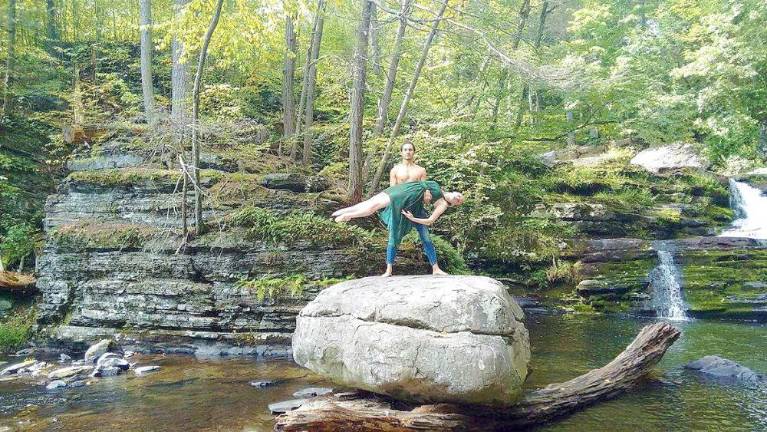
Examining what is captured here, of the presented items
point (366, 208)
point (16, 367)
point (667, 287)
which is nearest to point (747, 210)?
point (667, 287)

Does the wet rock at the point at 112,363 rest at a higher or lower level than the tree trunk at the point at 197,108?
lower

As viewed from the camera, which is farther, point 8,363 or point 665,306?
point 665,306

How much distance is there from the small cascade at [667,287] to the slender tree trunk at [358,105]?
338 inches

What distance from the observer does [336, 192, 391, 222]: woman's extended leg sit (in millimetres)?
7094

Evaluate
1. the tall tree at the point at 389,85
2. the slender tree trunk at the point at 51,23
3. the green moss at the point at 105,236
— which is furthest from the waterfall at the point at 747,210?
the slender tree trunk at the point at 51,23

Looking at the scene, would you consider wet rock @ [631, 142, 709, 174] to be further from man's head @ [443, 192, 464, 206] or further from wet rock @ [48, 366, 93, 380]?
wet rock @ [48, 366, 93, 380]

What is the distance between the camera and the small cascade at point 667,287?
527 inches

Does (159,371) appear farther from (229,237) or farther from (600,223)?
(600,223)

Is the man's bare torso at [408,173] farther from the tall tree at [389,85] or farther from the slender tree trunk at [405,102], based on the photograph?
the tall tree at [389,85]

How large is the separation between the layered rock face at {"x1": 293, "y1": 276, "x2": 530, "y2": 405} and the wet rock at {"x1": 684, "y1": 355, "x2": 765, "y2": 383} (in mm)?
3913

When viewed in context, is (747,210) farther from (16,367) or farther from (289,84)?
(16,367)

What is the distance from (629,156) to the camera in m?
24.1

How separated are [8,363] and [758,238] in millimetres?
19426

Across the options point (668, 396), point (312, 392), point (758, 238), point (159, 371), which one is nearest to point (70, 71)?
point (159, 371)
